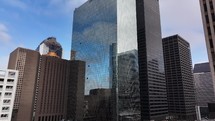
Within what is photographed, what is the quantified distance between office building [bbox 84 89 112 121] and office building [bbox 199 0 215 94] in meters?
93.2

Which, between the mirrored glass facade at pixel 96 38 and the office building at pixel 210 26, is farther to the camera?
the mirrored glass facade at pixel 96 38

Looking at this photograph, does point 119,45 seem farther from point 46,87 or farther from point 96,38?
point 46,87

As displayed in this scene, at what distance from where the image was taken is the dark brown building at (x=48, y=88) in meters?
142

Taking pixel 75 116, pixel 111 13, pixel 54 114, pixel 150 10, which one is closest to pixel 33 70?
pixel 54 114

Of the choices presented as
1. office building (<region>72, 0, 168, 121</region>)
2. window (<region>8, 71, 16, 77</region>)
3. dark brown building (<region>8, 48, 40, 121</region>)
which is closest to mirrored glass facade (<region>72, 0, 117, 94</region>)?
office building (<region>72, 0, 168, 121</region>)

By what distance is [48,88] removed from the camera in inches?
6216

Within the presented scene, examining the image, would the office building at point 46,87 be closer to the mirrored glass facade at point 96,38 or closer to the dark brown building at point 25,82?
the dark brown building at point 25,82

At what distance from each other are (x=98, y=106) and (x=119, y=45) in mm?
43386

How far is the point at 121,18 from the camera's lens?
131500mm

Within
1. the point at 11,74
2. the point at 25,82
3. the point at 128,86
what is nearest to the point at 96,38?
the point at 128,86

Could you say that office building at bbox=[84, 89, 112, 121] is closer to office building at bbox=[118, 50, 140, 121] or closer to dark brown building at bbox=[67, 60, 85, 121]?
office building at bbox=[118, 50, 140, 121]

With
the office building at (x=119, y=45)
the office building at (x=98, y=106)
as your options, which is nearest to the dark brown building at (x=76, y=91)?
the office building at (x=119, y=45)

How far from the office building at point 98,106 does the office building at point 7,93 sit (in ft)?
178

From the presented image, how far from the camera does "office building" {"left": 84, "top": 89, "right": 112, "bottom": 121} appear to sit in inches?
4741
